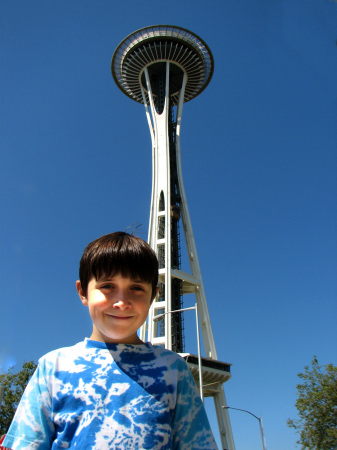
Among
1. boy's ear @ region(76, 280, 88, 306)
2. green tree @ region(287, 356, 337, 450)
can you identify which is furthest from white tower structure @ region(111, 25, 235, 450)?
boy's ear @ region(76, 280, 88, 306)

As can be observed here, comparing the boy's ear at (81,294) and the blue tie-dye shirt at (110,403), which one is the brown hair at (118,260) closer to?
the boy's ear at (81,294)

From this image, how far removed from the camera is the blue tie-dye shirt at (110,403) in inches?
87.7

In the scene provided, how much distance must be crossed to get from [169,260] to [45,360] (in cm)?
4033

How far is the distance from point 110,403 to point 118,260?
32.3 inches

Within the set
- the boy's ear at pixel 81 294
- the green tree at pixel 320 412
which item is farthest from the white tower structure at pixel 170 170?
the boy's ear at pixel 81 294

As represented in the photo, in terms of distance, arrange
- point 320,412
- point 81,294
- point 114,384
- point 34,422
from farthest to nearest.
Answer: point 320,412 → point 81,294 → point 114,384 → point 34,422

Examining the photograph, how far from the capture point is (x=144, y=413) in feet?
7.61

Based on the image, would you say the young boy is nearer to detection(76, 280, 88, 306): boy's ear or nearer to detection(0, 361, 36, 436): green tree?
detection(76, 280, 88, 306): boy's ear

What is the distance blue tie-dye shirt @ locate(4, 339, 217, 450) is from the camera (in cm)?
223

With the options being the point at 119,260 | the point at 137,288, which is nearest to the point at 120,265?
the point at 119,260

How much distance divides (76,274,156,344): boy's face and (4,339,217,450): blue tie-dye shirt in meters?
0.08

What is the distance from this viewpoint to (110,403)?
7.61ft

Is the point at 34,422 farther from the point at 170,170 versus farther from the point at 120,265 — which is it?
the point at 170,170

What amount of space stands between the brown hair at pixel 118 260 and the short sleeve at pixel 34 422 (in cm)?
67
